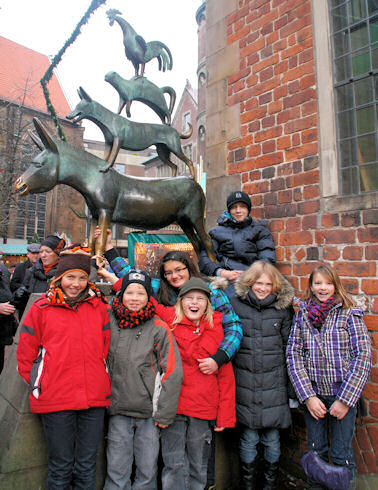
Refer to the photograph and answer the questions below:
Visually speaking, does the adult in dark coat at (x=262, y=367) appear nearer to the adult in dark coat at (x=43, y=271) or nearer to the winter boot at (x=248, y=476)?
the winter boot at (x=248, y=476)

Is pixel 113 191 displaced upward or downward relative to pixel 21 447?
upward

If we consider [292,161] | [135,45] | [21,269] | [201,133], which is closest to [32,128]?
[201,133]

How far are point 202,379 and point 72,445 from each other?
837 millimetres

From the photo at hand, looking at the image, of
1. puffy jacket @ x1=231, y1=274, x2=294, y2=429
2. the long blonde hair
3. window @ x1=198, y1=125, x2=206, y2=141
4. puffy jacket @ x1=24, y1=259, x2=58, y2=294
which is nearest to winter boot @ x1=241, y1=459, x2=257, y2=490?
puffy jacket @ x1=231, y1=274, x2=294, y2=429

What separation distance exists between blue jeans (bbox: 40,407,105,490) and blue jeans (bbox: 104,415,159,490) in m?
0.11

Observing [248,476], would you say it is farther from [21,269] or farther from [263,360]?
[21,269]

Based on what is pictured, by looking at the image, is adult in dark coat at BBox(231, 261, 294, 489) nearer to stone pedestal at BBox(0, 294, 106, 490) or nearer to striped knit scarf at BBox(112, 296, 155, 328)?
striped knit scarf at BBox(112, 296, 155, 328)

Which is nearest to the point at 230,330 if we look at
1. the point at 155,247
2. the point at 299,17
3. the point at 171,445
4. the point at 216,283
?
the point at 216,283

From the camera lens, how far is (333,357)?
2.40 m

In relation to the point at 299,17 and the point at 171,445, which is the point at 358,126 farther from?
the point at 171,445

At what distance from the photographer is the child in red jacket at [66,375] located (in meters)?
1.99

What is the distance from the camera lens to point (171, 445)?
7.30 ft

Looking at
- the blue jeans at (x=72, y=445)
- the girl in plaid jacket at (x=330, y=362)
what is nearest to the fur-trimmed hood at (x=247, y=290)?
the girl in plaid jacket at (x=330, y=362)

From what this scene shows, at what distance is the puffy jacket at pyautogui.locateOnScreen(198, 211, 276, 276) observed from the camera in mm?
3270
